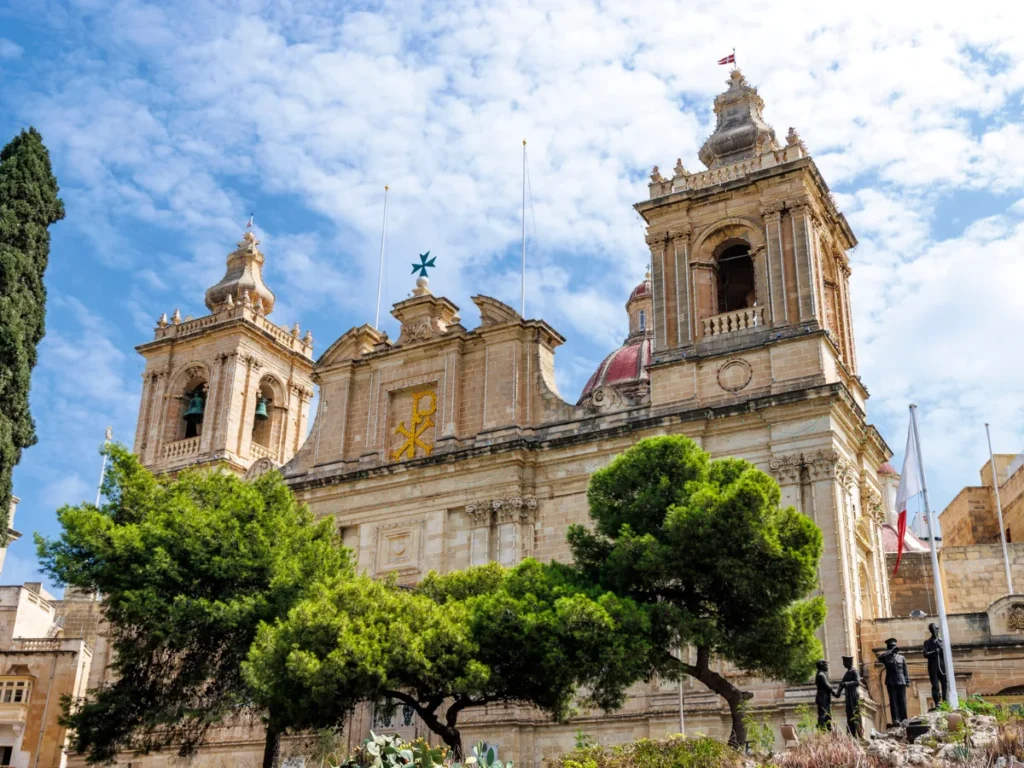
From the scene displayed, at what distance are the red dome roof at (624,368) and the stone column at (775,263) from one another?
14.8m

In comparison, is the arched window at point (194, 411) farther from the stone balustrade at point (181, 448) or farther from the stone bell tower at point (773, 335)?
the stone bell tower at point (773, 335)

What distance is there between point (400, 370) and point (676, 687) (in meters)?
12.6

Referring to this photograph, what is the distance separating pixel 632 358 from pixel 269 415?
14668 millimetres

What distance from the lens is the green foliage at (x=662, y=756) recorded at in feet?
51.2

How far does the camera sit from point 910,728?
15.5 m

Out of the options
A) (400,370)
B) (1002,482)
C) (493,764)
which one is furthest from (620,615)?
(1002,482)

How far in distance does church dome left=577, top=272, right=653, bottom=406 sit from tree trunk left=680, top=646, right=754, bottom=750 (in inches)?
828

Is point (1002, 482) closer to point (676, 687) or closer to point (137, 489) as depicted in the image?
point (676, 687)

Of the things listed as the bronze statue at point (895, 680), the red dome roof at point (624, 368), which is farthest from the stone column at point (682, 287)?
the red dome roof at point (624, 368)

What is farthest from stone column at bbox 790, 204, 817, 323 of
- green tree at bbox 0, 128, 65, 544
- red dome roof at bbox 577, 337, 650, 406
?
green tree at bbox 0, 128, 65, 544

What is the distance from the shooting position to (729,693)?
19031 mm

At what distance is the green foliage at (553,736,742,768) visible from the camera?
15609 millimetres

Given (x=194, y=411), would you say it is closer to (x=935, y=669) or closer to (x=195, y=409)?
(x=195, y=409)

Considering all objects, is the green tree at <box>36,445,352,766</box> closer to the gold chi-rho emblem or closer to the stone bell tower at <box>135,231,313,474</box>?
the gold chi-rho emblem
